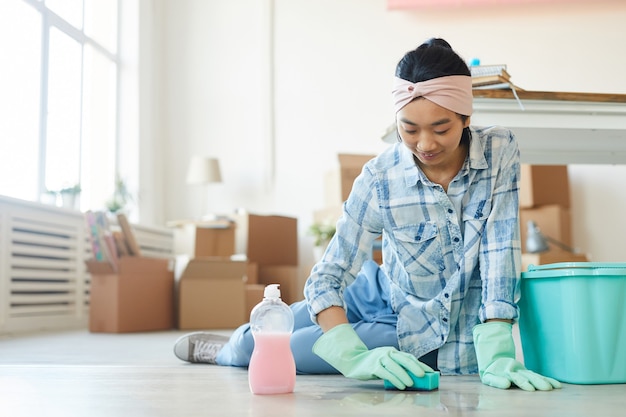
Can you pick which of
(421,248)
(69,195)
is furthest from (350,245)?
(69,195)

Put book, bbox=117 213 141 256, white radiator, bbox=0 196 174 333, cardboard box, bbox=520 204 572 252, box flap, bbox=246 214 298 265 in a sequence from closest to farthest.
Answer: white radiator, bbox=0 196 174 333, book, bbox=117 213 141 256, cardboard box, bbox=520 204 572 252, box flap, bbox=246 214 298 265

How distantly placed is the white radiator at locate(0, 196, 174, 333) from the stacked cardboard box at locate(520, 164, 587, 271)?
→ 118 inches

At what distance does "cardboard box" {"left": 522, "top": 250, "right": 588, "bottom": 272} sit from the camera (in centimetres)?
487

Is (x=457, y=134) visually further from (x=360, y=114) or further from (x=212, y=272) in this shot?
(x=360, y=114)

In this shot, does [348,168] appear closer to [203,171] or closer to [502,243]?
[203,171]

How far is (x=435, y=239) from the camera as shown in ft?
5.53

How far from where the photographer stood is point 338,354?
1565mm

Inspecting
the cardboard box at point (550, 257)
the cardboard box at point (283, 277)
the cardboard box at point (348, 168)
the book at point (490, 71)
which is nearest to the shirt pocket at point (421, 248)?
the book at point (490, 71)

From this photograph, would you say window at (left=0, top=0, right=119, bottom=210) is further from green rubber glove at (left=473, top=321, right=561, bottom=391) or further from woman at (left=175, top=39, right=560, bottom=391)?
green rubber glove at (left=473, top=321, right=561, bottom=391)

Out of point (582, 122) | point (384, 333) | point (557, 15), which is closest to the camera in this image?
point (384, 333)

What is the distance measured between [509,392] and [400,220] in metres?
0.46

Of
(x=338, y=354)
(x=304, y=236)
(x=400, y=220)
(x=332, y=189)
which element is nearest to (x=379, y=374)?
(x=338, y=354)

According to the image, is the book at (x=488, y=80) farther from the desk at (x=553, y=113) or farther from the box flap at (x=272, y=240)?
the box flap at (x=272, y=240)

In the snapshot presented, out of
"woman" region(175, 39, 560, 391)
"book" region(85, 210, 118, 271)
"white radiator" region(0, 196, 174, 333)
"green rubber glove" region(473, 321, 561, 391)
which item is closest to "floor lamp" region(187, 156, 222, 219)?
"white radiator" region(0, 196, 174, 333)
